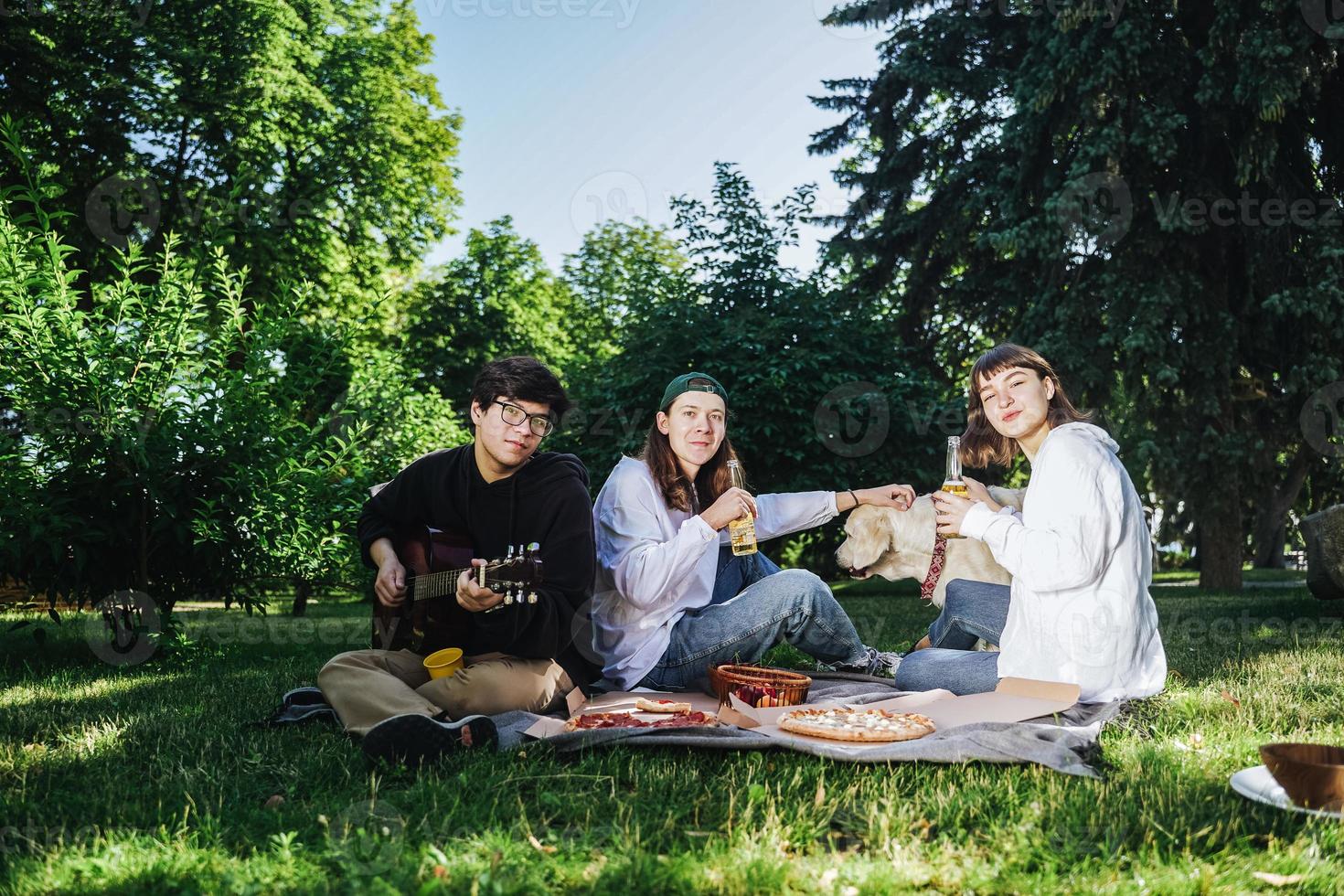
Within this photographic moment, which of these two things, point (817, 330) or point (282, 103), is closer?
point (817, 330)

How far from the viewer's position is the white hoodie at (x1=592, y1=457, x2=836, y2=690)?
496cm

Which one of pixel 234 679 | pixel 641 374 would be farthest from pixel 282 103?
pixel 234 679

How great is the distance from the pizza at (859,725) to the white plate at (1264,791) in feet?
3.81

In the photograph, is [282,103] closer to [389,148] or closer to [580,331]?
[389,148]

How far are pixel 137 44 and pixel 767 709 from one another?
15571 millimetres

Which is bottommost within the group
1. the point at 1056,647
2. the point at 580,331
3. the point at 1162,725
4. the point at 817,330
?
the point at 1162,725

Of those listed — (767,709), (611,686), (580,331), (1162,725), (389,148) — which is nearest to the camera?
(1162,725)

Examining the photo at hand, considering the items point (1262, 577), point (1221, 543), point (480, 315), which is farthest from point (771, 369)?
point (1262, 577)

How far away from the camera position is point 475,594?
4.39 m

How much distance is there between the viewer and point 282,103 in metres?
17.0
